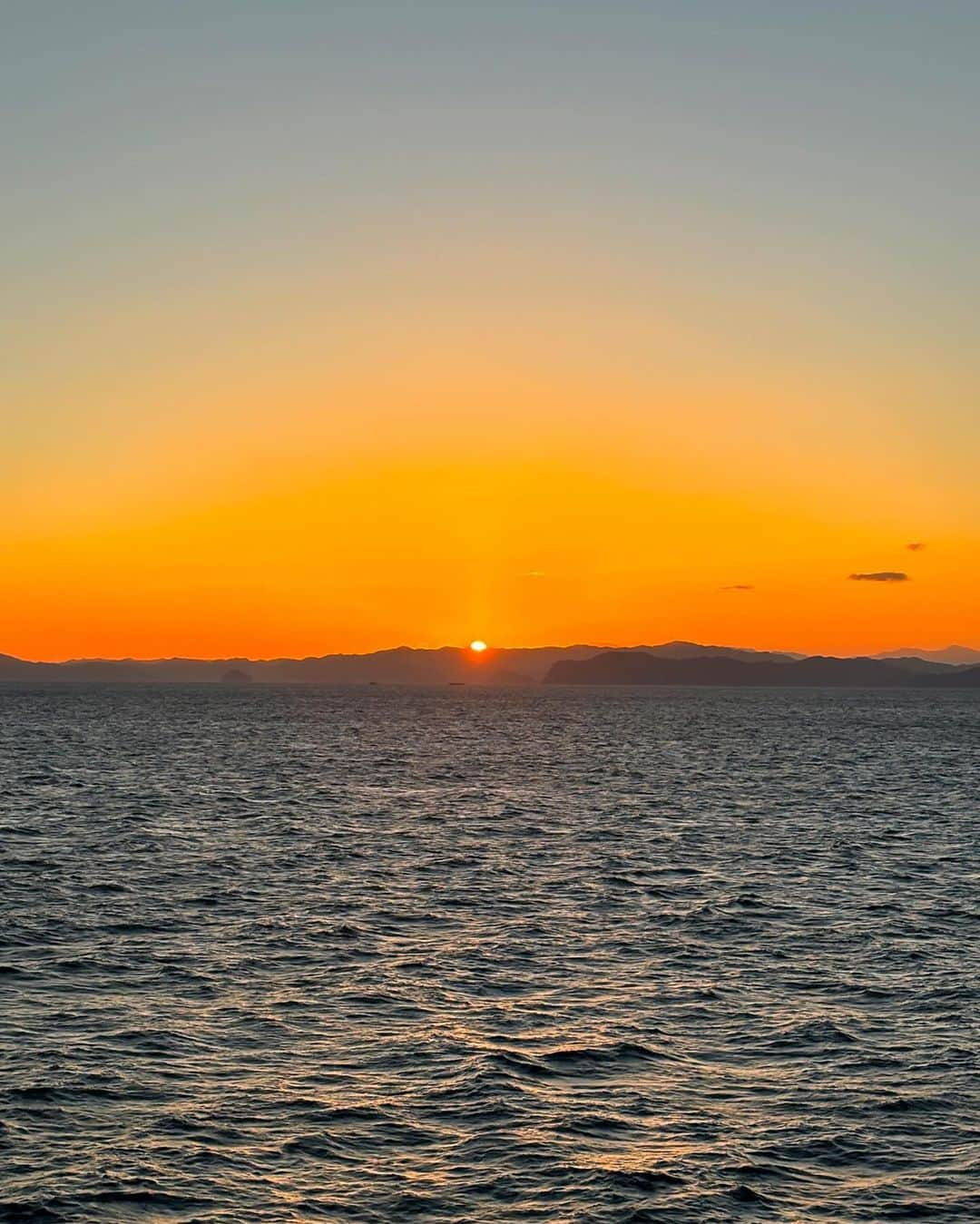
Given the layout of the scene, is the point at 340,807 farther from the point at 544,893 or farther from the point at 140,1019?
the point at 140,1019

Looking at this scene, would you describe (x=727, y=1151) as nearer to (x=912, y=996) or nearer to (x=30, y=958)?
(x=912, y=996)

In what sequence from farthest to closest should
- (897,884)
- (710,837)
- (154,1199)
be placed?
1. (710,837)
2. (897,884)
3. (154,1199)

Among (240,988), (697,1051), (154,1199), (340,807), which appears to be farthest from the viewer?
(340,807)

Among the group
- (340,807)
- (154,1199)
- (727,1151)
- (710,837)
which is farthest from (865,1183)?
(340,807)

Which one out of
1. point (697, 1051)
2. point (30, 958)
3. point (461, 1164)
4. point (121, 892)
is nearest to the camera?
point (461, 1164)

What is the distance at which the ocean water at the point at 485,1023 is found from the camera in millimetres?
22984

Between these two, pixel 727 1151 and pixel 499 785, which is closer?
pixel 727 1151

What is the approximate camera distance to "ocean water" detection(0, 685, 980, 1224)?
2298 centimetres

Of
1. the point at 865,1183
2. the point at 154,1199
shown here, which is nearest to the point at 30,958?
the point at 154,1199

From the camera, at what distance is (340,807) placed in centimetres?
8631

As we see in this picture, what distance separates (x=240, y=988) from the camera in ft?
117

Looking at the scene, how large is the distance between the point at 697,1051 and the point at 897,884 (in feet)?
89.4

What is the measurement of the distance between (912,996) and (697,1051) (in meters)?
8.45

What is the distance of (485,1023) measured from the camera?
32.6 m
